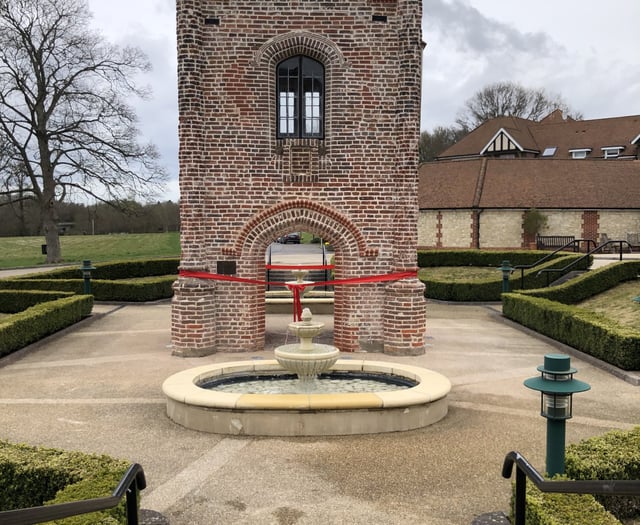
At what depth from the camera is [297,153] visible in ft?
40.7

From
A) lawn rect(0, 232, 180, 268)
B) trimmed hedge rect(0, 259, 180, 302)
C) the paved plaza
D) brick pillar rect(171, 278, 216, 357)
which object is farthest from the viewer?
lawn rect(0, 232, 180, 268)

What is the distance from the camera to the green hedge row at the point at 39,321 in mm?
12414

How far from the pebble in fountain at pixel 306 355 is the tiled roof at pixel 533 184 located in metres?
28.6

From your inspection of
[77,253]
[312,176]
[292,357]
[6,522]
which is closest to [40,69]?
[77,253]

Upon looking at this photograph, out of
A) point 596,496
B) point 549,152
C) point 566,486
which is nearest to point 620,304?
point 596,496

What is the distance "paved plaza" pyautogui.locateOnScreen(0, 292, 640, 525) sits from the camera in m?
5.75

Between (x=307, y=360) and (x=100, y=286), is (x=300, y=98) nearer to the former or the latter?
(x=307, y=360)

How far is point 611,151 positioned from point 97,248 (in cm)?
4162

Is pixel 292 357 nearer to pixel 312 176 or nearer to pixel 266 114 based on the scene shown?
pixel 312 176

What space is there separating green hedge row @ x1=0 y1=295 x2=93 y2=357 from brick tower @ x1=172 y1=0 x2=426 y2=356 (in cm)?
333

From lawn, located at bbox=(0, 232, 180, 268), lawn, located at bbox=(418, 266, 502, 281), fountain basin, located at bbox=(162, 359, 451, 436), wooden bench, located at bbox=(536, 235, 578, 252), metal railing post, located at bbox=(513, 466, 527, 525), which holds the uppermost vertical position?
wooden bench, located at bbox=(536, 235, 578, 252)

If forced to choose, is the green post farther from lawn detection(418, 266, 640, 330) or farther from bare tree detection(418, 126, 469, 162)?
bare tree detection(418, 126, 469, 162)

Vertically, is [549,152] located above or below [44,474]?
above

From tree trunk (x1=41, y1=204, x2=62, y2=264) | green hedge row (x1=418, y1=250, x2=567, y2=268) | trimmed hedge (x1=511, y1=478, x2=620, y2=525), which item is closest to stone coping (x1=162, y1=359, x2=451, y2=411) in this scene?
trimmed hedge (x1=511, y1=478, x2=620, y2=525)
